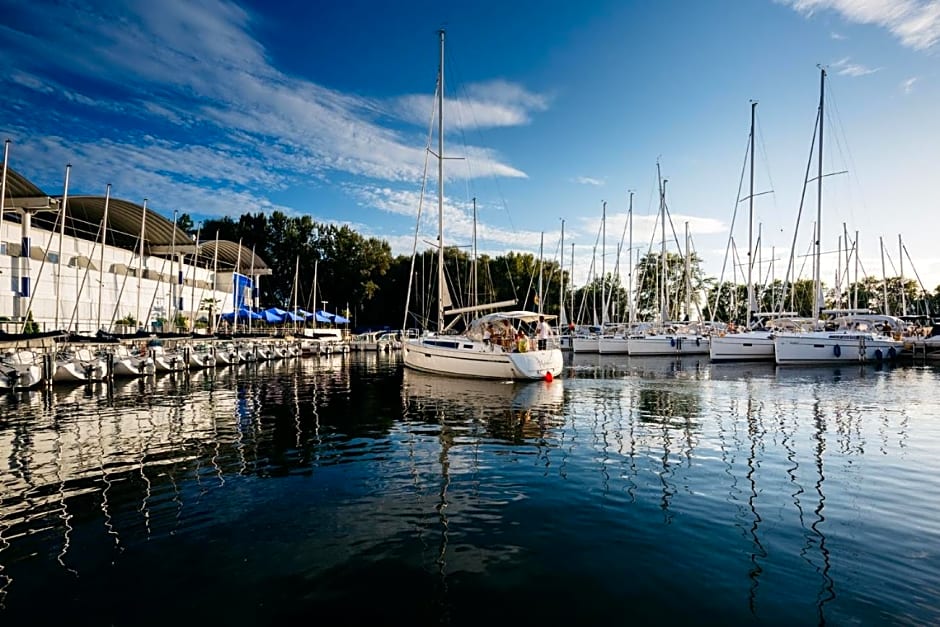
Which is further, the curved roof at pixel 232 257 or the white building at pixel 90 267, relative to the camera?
the curved roof at pixel 232 257

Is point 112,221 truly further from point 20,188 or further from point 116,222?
point 20,188

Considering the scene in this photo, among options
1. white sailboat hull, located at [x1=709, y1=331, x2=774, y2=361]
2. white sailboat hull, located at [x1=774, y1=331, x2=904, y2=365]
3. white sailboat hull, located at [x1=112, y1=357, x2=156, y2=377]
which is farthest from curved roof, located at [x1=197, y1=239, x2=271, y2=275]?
white sailboat hull, located at [x1=774, y1=331, x2=904, y2=365]

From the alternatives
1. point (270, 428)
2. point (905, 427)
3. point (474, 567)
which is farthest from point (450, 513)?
point (905, 427)

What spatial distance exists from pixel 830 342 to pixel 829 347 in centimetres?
36

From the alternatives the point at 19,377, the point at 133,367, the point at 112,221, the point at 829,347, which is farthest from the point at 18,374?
the point at 829,347

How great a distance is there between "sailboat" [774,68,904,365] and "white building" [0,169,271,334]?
42066 mm

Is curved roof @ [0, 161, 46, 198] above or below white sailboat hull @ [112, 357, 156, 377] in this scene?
above

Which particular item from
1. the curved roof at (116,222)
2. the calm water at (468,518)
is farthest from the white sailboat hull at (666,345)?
the curved roof at (116,222)

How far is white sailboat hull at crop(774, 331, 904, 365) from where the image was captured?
3600cm

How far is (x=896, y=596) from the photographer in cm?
529

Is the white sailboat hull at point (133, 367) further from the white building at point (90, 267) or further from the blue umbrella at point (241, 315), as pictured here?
the blue umbrella at point (241, 315)

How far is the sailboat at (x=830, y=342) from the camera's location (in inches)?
1422

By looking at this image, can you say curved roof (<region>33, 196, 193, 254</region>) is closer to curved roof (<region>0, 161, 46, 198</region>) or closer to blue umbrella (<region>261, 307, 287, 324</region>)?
curved roof (<region>0, 161, 46, 198</region>)

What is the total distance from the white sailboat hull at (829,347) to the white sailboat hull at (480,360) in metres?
19.2
